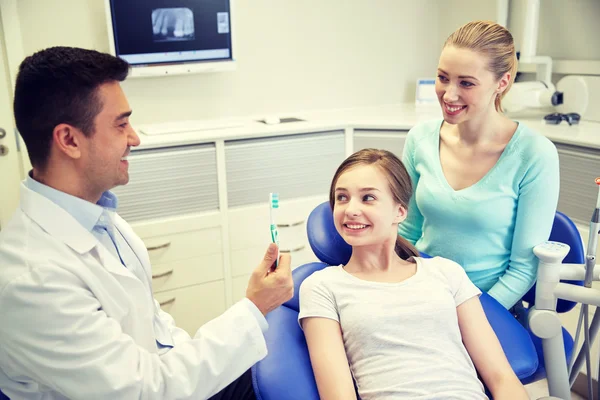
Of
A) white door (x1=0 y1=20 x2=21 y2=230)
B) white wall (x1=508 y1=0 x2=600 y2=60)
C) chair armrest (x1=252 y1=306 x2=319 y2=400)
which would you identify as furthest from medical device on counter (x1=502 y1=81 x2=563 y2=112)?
white door (x1=0 y1=20 x2=21 y2=230)

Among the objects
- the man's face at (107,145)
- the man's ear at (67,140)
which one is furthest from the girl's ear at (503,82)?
the man's ear at (67,140)

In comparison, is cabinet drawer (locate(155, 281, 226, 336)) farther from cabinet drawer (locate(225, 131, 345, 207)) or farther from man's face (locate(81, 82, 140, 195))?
man's face (locate(81, 82, 140, 195))

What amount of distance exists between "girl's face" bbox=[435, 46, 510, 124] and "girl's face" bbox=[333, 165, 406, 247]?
0.96ft

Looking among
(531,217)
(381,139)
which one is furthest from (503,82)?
(381,139)

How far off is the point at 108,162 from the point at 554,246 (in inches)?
42.5

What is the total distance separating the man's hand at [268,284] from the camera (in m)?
1.23

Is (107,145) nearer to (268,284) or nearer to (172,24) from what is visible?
(268,284)

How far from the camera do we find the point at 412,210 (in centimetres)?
173

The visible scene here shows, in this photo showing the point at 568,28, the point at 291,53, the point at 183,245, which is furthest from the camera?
the point at 291,53

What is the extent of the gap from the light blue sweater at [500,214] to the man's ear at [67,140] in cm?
93

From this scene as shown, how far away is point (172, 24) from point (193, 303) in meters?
1.29

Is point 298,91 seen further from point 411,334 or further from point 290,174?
point 411,334

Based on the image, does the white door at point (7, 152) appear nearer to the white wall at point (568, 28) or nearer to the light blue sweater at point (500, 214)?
the light blue sweater at point (500, 214)

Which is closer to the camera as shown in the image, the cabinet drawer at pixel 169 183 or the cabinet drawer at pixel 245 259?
the cabinet drawer at pixel 169 183
